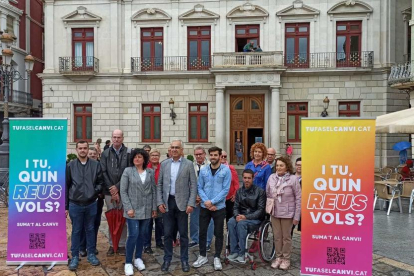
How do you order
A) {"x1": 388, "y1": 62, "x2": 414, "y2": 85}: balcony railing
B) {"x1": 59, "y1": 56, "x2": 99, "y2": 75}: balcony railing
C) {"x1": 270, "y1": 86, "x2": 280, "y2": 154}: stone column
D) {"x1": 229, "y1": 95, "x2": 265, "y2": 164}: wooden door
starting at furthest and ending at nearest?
{"x1": 229, "y1": 95, "x2": 265, "y2": 164}: wooden door → {"x1": 59, "y1": 56, "x2": 99, "y2": 75}: balcony railing → {"x1": 270, "y1": 86, "x2": 280, "y2": 154}: stone column → {"x1": 388, "y1": 62, "x2": 414, "y2": 85}: balcony railing

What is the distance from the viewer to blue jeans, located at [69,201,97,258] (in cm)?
508

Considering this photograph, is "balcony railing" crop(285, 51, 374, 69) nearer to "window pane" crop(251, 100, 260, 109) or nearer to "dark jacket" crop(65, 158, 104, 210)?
"window pane" crop(251, 100, 260, 109)

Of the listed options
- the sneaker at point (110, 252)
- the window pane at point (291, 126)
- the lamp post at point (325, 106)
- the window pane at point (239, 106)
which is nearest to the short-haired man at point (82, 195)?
the sneaker at point (110, 252)

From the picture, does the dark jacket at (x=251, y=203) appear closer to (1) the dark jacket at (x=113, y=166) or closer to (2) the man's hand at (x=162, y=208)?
(2) the man's hand at (x=162, y=208)

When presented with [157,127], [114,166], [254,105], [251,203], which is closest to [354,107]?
[254,105]

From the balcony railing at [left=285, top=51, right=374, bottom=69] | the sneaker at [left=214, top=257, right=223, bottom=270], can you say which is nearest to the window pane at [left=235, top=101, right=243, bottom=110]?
the balcony railing at [left=285, top=51, right=374, bottom=69]

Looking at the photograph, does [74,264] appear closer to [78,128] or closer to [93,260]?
[93,260]

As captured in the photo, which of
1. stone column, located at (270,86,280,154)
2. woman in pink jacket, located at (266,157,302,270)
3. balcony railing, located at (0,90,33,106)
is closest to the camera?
woman in pink jacket, located at (266,157,302,270)

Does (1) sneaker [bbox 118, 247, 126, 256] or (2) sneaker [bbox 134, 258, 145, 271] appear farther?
(1) sneaker [bbox 118, 247, 126, 256]

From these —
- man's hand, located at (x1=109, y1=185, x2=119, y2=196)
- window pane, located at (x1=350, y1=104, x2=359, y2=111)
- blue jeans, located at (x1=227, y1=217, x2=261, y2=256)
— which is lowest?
blue jeans, located at (x1=227, y1=217, x2=261, y2=256)

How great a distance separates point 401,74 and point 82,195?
16.4 metres

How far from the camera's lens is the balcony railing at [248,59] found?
60.1 ft

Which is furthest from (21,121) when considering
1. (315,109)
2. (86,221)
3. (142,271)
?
(315,109)

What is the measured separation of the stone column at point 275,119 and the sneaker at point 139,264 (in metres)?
14.5
